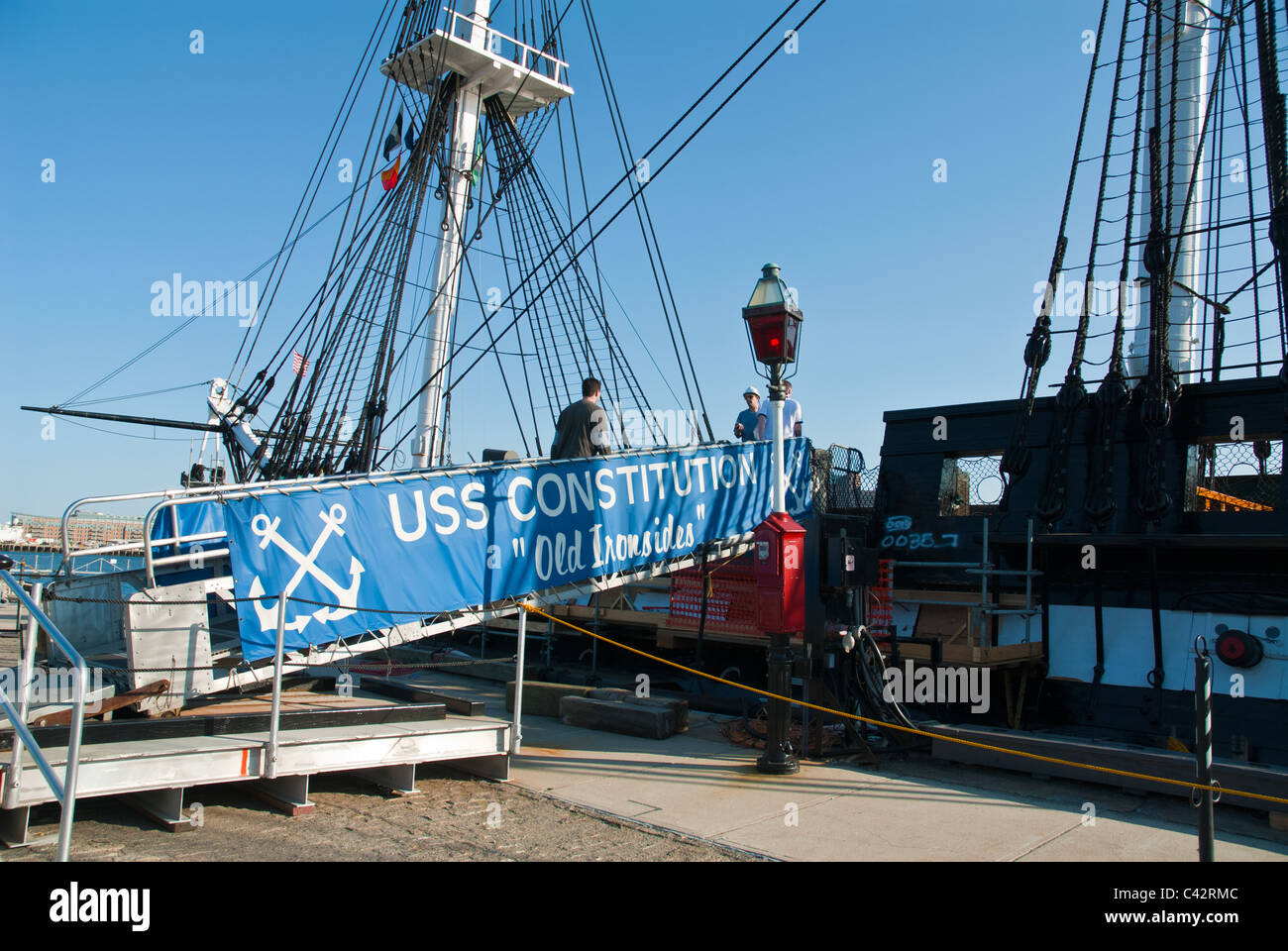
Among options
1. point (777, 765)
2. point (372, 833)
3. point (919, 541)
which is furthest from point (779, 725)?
point (919, 541)

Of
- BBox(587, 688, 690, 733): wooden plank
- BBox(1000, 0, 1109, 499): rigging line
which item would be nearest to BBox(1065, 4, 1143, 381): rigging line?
BBox(1000, 0, 1109, 499): rigging line

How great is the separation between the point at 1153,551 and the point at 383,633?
706 centimetres

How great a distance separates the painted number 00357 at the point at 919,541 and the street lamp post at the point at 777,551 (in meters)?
3.85

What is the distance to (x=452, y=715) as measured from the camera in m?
7.48

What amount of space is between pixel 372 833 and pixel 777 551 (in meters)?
3.72

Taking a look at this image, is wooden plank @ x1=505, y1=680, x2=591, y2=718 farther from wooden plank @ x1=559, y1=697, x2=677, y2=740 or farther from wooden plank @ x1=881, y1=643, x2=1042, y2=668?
wooden plank @ x1=881, y1=643, x2=1042, y2=668

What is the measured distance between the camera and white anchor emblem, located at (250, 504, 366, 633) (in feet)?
20.7

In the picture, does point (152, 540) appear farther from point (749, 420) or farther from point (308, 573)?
point (749, 420)

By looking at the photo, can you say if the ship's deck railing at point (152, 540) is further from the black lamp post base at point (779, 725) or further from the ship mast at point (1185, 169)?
the ship mast at point (1185, 169)

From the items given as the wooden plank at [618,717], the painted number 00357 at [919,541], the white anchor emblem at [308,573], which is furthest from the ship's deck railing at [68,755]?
the painted number 00357 at [919,541]

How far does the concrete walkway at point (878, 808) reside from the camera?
17.2ft

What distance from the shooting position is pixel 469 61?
17.4 m
